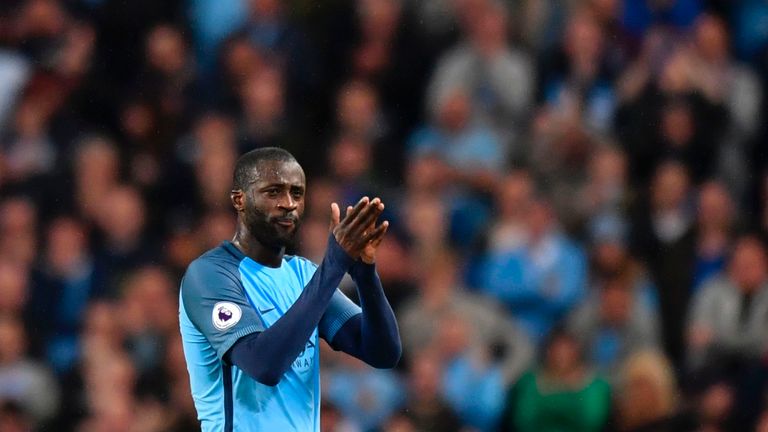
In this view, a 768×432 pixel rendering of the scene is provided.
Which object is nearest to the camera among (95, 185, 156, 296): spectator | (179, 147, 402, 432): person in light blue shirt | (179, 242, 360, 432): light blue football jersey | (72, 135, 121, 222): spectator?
(179, 147, 402, 432): person in light blue shirt

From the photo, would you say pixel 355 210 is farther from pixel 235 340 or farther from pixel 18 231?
pixel 18 231

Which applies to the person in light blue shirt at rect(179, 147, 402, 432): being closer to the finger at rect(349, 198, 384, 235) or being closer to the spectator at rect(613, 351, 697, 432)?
the finger at rect(349, 198, 384, 235)

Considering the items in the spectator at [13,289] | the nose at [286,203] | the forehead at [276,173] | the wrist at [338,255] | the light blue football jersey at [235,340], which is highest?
the spectator at [13,289]

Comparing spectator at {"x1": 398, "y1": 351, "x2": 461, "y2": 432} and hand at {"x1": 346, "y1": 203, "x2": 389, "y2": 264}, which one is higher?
hand at {"x1": 346, "y1": 203, "x2": 389, "y2": 264}

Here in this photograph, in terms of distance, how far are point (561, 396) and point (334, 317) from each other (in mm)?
4212

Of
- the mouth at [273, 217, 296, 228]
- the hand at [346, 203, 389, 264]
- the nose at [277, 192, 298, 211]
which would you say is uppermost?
the nose at [277, 192, 298, 211]

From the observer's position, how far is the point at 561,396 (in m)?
8.72

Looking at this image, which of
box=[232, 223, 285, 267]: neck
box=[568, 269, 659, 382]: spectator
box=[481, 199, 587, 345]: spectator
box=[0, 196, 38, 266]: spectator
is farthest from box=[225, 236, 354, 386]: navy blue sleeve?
box=[0, 196, 38, 266]: spectator

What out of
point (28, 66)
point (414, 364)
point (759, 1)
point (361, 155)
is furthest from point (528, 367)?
point (28, 66)

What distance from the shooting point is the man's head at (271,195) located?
4516 mm

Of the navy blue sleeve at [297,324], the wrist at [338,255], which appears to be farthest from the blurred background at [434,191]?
the wrist at [338,255]

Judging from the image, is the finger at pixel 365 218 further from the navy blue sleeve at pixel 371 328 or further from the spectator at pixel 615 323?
the spectator at pixel 615 323

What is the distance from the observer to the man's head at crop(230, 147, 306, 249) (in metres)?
4.52

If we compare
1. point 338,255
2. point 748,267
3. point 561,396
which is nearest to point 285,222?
point 338,255
